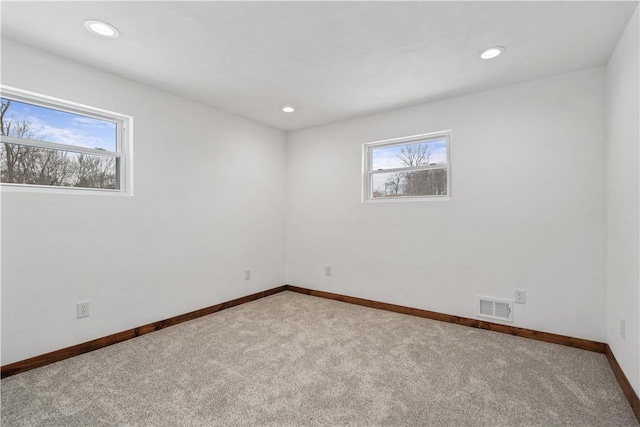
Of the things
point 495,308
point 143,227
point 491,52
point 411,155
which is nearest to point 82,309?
point 143,227

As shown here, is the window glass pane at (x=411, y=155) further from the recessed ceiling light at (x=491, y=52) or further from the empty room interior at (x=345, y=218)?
the recessed ceiling light at (x=491, y=52)

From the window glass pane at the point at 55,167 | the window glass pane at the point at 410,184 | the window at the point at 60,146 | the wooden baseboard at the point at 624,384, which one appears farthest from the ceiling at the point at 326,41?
the wooden baseboard at the point at 624,384

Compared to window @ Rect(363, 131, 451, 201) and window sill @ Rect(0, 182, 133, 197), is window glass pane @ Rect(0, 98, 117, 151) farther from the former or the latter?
window @ Rect(363, 131, 451, 201)

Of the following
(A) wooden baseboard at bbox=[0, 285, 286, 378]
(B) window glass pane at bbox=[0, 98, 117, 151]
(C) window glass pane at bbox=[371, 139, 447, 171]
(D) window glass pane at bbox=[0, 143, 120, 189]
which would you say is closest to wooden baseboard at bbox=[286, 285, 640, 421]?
(A) wooden baseboard at bbox=[0, 285, 286, 378]

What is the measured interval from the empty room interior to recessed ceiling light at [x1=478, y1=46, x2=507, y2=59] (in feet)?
0.05

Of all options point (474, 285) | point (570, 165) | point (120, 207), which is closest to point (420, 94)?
point (570, 165)

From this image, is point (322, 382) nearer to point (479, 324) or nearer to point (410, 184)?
point (479, 324)

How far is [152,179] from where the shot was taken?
9.95 feet

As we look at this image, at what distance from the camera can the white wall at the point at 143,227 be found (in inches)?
88.6

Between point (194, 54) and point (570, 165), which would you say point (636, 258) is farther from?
point (194, 54)

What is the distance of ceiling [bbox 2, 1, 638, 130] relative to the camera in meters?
1.85

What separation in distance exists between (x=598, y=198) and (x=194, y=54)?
349 centimetres

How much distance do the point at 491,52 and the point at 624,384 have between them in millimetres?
2426

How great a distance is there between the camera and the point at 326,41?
7.17 ft
